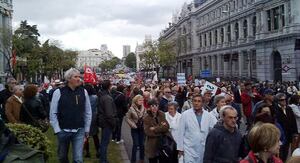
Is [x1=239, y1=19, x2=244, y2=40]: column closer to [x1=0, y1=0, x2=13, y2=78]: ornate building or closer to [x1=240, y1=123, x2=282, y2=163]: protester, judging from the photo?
[x1=0, y1=0, x2=13, y2=78]: ornate building

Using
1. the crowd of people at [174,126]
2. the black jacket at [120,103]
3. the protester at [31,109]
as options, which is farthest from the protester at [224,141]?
the black jacket at [120,103]

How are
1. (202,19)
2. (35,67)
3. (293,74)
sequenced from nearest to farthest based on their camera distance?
(293,74) → (35,67) → (202,19)

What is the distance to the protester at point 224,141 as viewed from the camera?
20.4 feet

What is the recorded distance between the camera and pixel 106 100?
10445 mm

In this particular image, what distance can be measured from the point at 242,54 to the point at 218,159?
201 feet

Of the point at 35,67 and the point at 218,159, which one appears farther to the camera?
the point at 35,67

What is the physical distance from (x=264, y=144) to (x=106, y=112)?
6364mm

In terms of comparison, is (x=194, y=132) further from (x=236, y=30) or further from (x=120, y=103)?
(x=236, y=30)

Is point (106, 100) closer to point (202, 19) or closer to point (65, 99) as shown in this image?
point (65, 99)

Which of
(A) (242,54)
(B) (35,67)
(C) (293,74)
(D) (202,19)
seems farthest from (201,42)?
(C) (293,74)

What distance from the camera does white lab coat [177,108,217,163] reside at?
7.55 metres

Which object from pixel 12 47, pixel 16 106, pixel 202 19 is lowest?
pixel 16 106

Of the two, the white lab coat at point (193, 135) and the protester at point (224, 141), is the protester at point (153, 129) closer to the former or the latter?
the white lab coat at point (193, 135)

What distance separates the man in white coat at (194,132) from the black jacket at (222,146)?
47.0 inches
